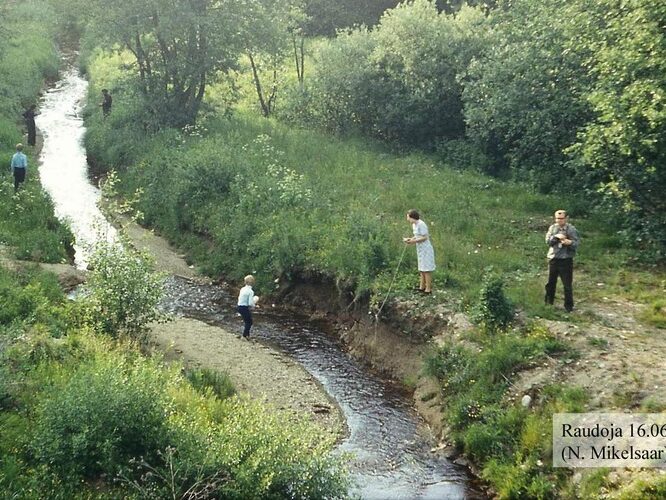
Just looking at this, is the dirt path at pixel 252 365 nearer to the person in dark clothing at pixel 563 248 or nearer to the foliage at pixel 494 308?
the foliage at pixel 494 308

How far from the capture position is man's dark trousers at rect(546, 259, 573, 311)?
1411cm

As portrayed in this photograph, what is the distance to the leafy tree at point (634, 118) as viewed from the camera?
16.1 meters

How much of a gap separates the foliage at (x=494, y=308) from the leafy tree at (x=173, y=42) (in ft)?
69.6

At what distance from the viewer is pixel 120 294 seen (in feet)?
48.1

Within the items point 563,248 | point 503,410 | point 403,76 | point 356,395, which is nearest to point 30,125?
point 403,76

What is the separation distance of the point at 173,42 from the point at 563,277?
24.2 metres

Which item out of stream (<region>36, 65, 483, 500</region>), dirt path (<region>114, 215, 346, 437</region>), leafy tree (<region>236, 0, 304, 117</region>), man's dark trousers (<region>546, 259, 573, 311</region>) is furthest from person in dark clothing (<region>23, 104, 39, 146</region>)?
man's dark trousers (<region>546, 259, 573, 311</region>)

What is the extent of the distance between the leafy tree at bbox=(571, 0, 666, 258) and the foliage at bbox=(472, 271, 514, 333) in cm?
541

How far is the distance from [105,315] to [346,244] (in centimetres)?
723

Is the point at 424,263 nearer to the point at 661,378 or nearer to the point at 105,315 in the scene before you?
the point at 661,378

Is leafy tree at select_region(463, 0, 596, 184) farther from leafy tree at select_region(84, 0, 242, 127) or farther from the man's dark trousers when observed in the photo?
leafy tree at select_region(84, 0, 242, 127)

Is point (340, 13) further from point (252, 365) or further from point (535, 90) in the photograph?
point (252, 365)

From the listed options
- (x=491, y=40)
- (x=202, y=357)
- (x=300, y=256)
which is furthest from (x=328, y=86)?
(x=202, y=357)

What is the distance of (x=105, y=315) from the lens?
48.0 ft
